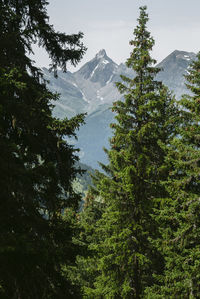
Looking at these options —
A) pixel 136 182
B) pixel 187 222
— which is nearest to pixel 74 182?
pixel 136 182

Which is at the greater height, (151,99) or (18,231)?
(151,99)

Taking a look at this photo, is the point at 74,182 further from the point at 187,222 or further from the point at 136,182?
the point at 187,222

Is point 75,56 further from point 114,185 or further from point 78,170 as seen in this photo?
point 114,185

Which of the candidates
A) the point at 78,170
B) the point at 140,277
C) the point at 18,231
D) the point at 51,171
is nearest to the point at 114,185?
the point at 140,277

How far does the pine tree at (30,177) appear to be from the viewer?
4.45 meters

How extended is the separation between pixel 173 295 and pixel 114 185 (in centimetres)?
516

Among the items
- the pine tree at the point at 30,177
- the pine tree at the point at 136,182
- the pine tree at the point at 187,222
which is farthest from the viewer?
the pine tree at the point at 136,182

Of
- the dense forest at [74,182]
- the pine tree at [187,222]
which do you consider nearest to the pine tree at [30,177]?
the dense forest at [74,182]

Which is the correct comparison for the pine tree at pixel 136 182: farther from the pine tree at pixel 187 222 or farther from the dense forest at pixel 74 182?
the pine tree at pixel 187 222

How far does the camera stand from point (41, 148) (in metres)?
6.18

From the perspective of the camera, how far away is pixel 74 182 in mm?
11062

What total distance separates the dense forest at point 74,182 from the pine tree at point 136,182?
0.05 m

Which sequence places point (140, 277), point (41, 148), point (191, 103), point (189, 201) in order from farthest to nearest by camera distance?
point (140, 277) < point (191, 103) < point (189, 201) < point (41, 148)

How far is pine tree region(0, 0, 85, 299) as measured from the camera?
4449 millimetres
